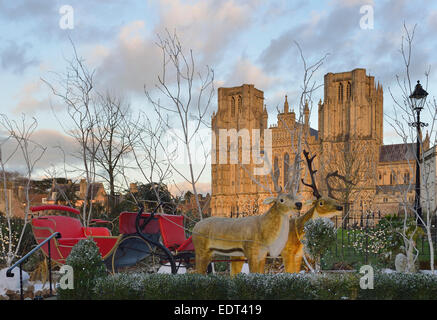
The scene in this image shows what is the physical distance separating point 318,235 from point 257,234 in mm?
808

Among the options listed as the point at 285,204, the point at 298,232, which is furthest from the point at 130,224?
the point at 298,232

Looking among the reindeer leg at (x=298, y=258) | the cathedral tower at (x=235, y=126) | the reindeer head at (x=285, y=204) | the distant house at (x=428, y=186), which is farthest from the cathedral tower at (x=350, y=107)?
the reindeer head at (x=285, y=204)

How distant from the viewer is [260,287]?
5539 millimetres

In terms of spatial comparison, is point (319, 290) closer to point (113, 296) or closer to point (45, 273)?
point (113, 296)

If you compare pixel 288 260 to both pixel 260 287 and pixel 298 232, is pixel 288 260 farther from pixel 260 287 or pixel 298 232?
pixel 260 287

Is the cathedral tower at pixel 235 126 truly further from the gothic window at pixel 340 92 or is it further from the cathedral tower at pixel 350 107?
the gothic window at pixel 340 92

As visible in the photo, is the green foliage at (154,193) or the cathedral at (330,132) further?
the cathedral at (330,132)

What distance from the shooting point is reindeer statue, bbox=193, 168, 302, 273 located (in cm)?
580

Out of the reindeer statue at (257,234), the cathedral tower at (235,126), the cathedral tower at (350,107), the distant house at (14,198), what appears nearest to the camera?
the reindeer statue at (257,234)

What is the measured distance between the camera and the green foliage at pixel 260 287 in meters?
5.55

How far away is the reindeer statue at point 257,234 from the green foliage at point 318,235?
313 mm
